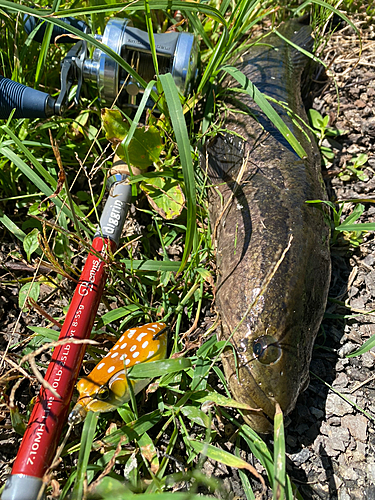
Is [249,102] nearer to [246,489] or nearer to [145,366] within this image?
[145,366]

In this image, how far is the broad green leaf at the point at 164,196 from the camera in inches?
102

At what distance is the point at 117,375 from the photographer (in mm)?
1953

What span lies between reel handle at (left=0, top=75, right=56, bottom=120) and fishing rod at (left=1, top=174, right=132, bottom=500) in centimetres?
53

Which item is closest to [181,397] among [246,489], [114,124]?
Answer: [246,489]

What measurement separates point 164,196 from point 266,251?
77 centimetres

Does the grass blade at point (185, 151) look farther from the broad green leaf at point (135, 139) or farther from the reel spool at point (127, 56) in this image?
the reel spool at point (127, 56)

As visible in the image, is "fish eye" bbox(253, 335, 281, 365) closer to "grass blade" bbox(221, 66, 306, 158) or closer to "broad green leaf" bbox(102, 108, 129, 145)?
"grass blade" bbox(221, 66, 306, 158)

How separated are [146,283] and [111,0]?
1.88 m

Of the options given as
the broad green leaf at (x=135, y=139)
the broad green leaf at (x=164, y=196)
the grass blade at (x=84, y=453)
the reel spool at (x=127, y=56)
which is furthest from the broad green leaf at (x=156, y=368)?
the reel spool at (x=127, y=56)

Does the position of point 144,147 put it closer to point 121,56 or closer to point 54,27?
point 121,56

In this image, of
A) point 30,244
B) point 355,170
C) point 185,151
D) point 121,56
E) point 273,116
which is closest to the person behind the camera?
point 185,151

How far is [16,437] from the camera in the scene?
7.13 ft

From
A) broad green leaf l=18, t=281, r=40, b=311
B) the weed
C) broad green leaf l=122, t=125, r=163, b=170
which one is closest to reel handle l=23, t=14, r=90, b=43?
broad green leaf l=122, t=125, r=163, b=170

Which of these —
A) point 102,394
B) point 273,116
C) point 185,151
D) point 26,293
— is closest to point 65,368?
point 102,394
